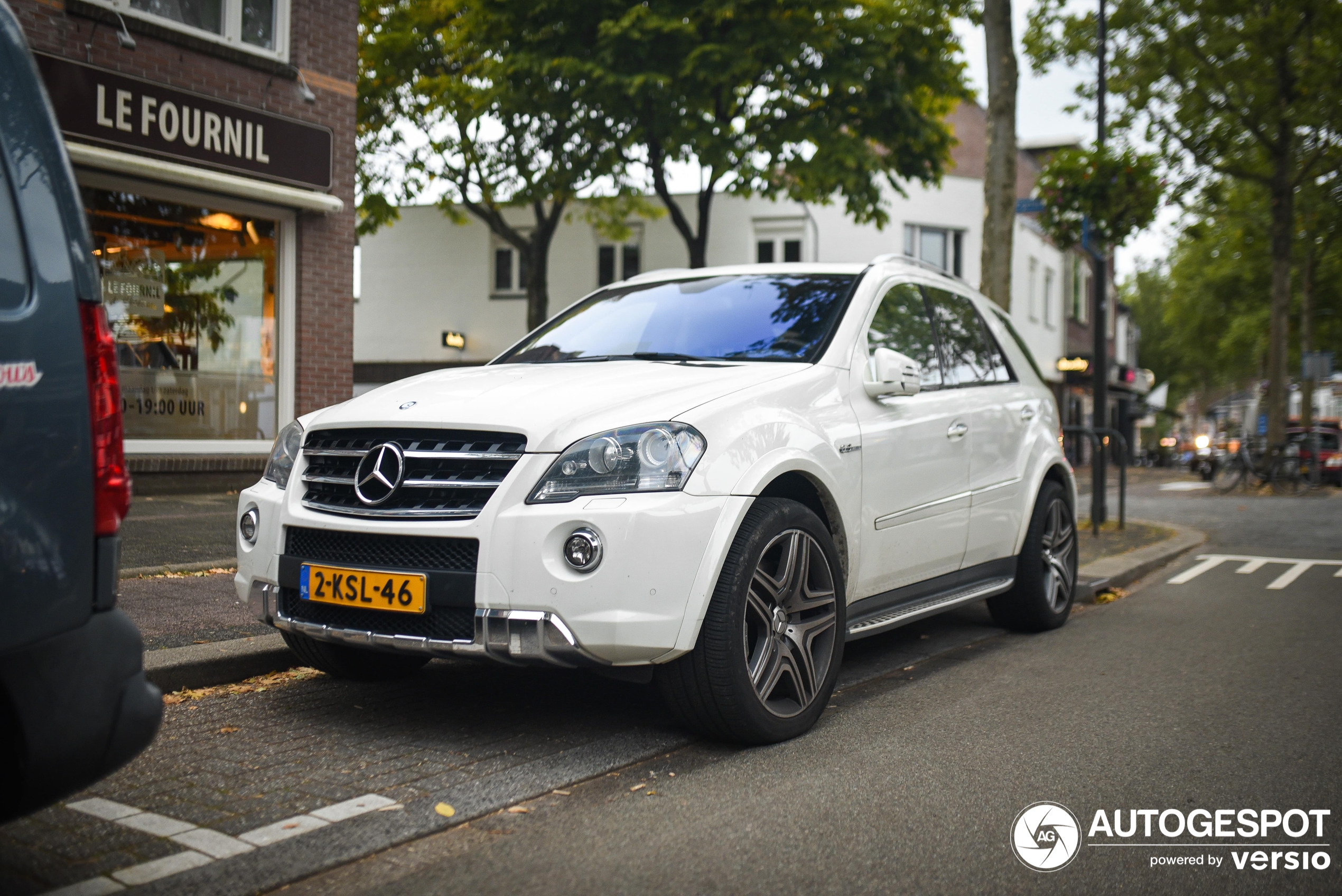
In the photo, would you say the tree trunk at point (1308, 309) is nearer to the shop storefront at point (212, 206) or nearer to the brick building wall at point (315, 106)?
the brick building wall at point (315, 106)

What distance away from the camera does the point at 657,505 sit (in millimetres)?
3594

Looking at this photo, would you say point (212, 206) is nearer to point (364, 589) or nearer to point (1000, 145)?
point (1000, 145)

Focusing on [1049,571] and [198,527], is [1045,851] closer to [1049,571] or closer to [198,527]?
[1049,571]

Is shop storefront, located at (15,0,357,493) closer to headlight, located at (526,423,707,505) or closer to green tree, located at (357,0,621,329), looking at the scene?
green tree, located at (357,0,621,329)

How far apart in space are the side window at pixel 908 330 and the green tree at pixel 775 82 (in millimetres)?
10776

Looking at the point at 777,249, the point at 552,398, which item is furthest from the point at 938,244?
the point at 552,398

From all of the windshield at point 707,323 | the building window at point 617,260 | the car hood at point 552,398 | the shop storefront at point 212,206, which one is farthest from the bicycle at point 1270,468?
the car hood at point 552,398

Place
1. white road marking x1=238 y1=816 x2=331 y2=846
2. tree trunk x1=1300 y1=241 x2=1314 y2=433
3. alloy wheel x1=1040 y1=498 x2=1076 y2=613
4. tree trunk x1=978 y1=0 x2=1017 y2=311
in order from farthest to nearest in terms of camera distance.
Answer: tree trunk x1=1300 y1=241 x2=1314 y2=433 < tree trunk x1=978 y1=0 x2=1017 y2=311 < alloy wheel x1=1040 y1=498 x2=1076 y2=613 < white road marking x1=238 y1=816 x2=331 y2=846

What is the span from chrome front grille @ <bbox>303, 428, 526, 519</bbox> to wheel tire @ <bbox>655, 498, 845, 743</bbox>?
0.80 meters

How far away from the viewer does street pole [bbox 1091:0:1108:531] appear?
1223 cm

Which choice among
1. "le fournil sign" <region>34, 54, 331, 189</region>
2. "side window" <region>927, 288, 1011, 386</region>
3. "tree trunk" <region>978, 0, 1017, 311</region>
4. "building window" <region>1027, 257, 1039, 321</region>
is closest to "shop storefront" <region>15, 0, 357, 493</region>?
"le fournil sign" <region>34, 54, 331, 189</region>

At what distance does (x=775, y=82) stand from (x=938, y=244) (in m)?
15.0

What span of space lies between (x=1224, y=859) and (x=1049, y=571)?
11.5ft

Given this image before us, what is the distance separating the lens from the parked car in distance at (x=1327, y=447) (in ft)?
78.3
